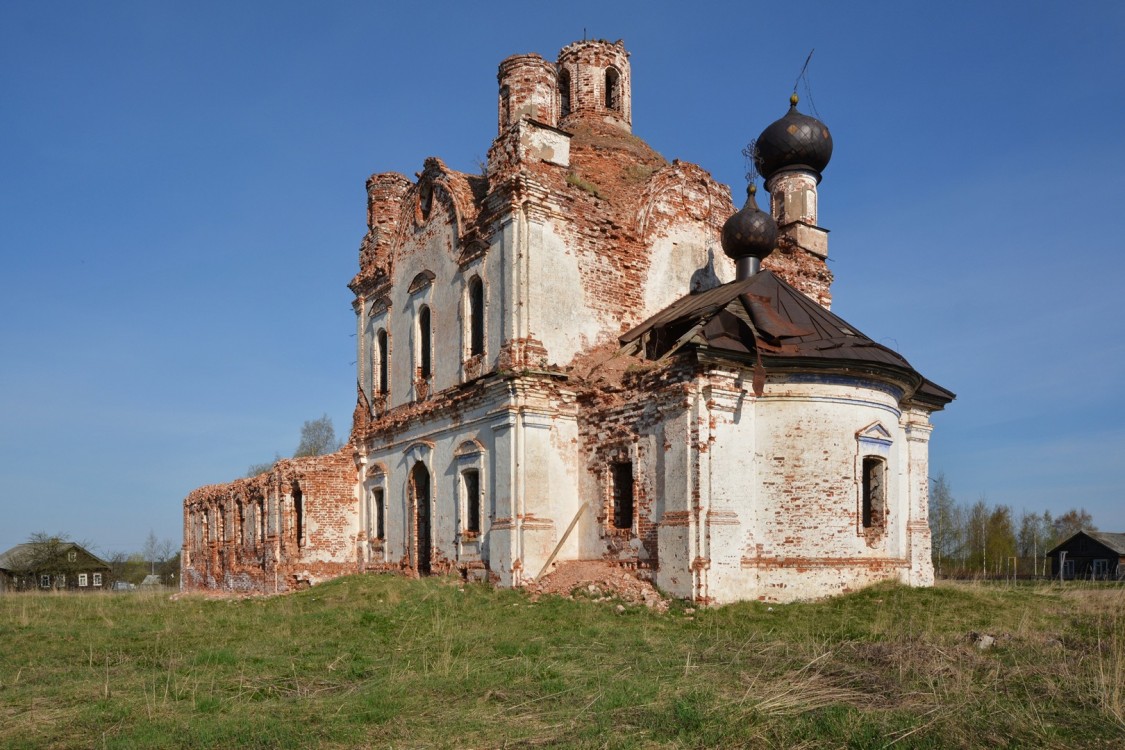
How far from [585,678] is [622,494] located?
23.4 ft

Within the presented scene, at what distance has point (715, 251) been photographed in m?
18.9

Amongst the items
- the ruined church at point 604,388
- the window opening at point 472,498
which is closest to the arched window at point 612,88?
→ the ruined church at point 604,388

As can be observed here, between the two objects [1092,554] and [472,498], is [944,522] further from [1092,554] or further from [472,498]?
[472,498]

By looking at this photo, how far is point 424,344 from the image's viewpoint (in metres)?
19.0

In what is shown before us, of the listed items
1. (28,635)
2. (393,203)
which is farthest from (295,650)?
(393,203)

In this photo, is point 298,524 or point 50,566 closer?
point 298,524

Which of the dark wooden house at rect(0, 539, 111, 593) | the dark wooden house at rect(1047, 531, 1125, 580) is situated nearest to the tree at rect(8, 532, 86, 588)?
the dark wooden house at rect(0, 539, 111, 593)

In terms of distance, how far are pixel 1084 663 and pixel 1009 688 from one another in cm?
160

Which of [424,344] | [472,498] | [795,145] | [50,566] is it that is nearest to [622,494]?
[472,498]

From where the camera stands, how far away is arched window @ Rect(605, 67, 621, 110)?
2153 centimetres

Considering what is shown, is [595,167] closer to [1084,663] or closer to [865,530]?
[865,530]

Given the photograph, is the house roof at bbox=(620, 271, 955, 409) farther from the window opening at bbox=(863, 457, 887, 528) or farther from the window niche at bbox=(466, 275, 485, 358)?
the window niche at bbox=(466, 275, 485, 358)

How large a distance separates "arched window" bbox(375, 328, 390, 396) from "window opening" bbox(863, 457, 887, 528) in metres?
10.8

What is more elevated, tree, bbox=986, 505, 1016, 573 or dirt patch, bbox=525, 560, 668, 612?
dirt patch, bbox=525, 560, 668, 612
